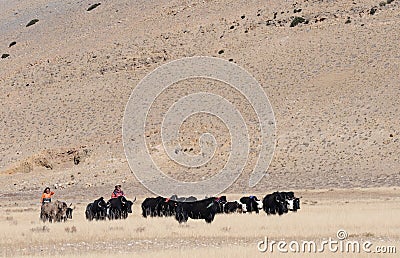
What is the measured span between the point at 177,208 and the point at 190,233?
4.47 m

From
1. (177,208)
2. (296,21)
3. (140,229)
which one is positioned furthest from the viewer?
(296,21)

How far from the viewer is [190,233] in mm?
23859

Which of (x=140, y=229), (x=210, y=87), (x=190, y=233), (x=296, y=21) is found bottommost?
(x=190, y=233)

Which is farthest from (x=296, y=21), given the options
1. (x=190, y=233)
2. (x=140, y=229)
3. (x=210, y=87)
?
(x=190, y=233)

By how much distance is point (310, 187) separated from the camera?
4594cm

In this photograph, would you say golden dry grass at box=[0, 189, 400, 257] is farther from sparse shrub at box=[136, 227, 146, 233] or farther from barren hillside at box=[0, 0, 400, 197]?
barren hillside at box=[0, 0, 400, 197]

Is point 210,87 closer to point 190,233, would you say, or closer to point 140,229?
point 140,229

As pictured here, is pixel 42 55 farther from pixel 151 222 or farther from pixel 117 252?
pixel 117 252

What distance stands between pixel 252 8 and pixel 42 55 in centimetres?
2252

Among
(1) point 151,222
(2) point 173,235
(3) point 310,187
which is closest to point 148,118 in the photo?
(3) point 310,187

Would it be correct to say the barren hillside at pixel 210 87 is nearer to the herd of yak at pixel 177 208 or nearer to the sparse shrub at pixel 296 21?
the sparse shrub at pixel 296 21

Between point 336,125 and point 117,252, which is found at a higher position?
point 336,125

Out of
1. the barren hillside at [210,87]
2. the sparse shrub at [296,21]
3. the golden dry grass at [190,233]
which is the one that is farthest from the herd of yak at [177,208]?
the sparse shrub at [296,21]

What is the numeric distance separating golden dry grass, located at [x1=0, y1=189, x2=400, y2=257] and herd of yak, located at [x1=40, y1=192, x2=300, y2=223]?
0.41 meters
